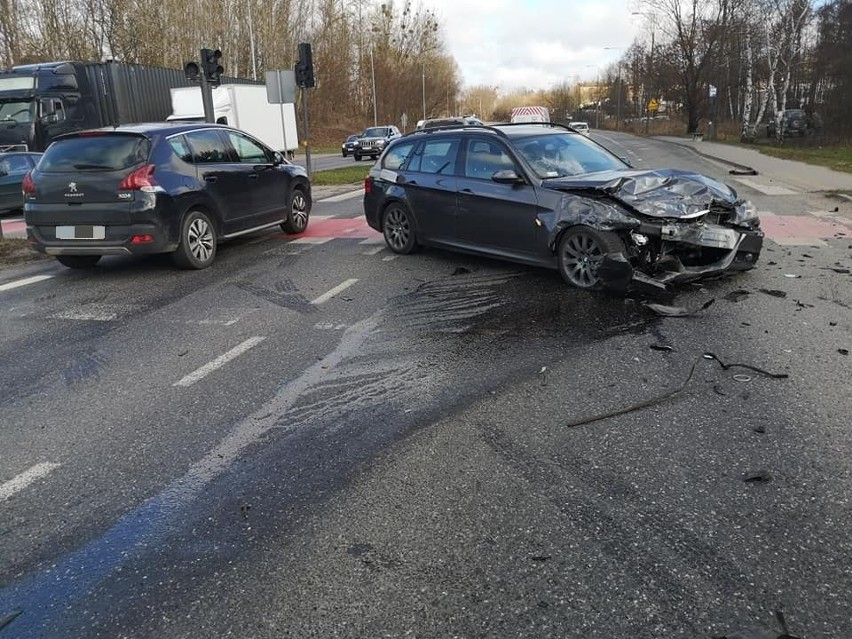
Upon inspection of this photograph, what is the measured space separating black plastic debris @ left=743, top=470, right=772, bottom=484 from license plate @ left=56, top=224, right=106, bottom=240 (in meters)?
7.46

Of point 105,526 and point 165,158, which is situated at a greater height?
point 165,158

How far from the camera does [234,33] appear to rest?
175ft

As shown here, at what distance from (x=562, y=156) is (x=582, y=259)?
1569 mm

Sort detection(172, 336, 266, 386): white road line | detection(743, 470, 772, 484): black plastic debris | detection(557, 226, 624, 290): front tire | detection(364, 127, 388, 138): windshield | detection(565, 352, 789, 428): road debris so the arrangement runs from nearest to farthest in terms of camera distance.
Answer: detection(743, 470, 772, 484): black plastic debris
detection(565, 352, 789, 428): road debris
detection(172, 336, 266, 386): white road line
detection(557, 226, 624, 290): front tire
detection(364, 127, 388, 138): windshield

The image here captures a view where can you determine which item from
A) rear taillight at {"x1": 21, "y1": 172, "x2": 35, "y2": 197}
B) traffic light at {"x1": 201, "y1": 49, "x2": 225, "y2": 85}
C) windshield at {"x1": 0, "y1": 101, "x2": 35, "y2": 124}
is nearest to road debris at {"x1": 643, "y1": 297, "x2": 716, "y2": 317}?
rear taillight at {"x1": 21, "y1": 172, "x2": 35, "y2": 197}

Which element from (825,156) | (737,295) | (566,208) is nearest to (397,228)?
(566,208)

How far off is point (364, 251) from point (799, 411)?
22.3 feet

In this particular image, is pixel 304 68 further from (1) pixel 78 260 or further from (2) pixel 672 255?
(2) pixel 672 255

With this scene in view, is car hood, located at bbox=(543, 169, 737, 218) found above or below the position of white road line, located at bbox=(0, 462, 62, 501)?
above

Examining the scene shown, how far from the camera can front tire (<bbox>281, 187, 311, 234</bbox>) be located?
37.6 ft

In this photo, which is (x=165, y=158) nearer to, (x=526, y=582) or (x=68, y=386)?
(x=68, y=386)

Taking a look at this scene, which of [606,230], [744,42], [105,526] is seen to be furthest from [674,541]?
[744,42]

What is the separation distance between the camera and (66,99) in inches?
838

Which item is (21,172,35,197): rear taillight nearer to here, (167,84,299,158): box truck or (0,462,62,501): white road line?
(0,462,62,501): white road line
